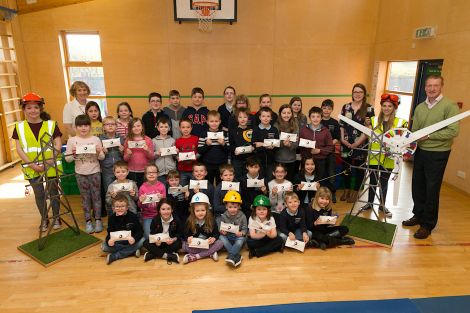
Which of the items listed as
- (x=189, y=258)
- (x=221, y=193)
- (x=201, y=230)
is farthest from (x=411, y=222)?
(x=189, y=258)

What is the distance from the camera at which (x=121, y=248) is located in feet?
11.1

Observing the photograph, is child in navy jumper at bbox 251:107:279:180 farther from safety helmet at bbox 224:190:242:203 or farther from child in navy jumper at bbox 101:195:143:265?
child in navy jumper at bbox 101:195:143:265

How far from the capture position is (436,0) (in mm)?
5594

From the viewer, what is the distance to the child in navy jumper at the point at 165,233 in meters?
3.30

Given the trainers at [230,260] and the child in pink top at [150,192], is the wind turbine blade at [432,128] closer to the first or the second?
Answer: the trainers at [230,260]

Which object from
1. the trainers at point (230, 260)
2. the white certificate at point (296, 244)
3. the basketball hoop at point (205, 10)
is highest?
the basketball hoop at point (205, 10)

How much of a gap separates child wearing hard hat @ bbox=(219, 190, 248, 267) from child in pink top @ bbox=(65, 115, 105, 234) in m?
1.65

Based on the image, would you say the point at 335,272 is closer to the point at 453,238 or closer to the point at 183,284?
the point at 183,284

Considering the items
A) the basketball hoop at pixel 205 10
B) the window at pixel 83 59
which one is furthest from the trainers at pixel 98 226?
the basketball hoop at pixel 205 10

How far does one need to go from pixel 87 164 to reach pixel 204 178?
4.67ft

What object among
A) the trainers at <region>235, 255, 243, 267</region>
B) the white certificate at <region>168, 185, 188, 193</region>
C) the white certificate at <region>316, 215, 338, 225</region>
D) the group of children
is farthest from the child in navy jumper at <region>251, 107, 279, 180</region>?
the trainers at <region>235, 255, 243, 267</region>

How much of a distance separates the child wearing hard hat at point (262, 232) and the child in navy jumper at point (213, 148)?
962 mm

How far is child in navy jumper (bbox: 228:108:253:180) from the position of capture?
407 cm

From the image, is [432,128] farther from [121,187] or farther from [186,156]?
[121,187]
